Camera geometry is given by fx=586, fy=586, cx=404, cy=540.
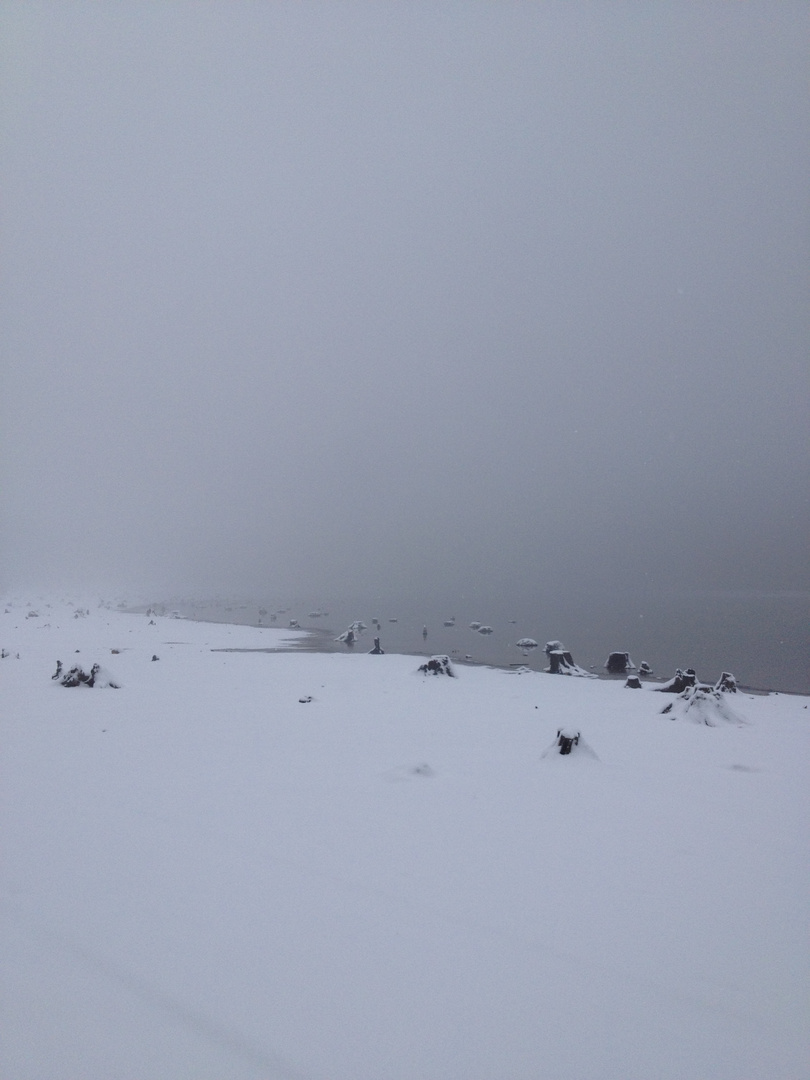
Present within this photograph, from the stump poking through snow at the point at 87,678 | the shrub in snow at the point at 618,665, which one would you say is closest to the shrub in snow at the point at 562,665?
the shrub in snow at the point at 618,665

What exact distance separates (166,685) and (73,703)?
3064mm

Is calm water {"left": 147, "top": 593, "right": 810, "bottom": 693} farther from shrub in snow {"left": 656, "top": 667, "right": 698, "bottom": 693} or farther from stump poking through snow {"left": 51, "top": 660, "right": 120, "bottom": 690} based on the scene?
stump poking through snow {"left": 51, "top": 660, "right": 120, "bottom": 690}

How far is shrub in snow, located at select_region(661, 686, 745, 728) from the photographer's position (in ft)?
40.1

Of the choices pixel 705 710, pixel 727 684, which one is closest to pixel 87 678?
pixel 705 710

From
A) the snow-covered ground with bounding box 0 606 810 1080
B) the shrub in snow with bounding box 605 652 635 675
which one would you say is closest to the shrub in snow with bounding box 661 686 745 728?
the snow-covered ground with bounding box 0 606 810 1080

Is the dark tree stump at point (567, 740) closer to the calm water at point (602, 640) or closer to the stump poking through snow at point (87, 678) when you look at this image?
the stump poking through snow at point (87, 678)

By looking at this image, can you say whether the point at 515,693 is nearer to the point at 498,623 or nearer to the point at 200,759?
the point at 200,759

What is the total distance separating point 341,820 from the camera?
235 inches

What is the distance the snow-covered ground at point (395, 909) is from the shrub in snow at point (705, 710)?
2636 millimetres

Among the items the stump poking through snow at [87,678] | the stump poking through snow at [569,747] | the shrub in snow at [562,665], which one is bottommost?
the stump poking through snow at [87,678]

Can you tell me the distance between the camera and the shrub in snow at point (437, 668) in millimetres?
18734

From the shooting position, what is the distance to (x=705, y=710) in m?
12.4

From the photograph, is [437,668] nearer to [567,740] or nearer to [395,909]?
[567,740]

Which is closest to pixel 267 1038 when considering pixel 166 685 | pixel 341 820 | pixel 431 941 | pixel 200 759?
pixel 431 941
